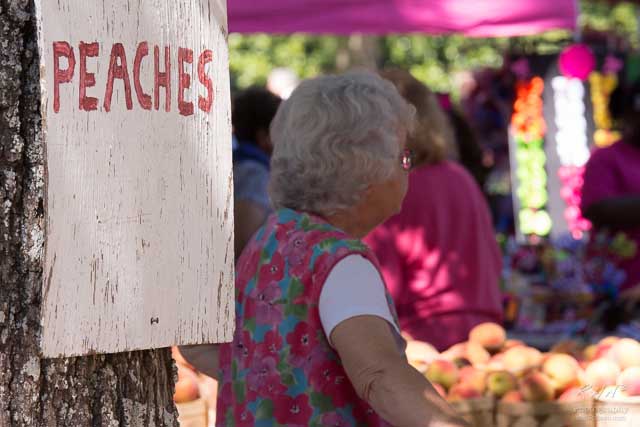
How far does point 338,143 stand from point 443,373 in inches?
41.5

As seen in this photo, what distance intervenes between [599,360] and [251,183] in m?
1.58

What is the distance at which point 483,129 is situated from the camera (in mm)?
6688

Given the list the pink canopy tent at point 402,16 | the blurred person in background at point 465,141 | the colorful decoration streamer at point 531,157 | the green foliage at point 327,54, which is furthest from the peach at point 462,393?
the green foliage at point 327,54

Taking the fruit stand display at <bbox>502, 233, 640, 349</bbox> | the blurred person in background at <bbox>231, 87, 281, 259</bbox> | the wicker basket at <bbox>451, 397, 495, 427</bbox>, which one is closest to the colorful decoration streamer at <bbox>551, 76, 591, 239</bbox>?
the fruit stand display at <bbox>502, 233, 640, 349</bbox>

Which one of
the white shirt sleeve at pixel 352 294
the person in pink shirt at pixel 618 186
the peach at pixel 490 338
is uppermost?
the person in pink shirt at pixel 618 186

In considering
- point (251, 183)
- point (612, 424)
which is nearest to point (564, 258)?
point (251, 183)

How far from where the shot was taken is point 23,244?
4.54 ft

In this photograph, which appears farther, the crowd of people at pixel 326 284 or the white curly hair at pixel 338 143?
the white curly hair at pixel 338 143

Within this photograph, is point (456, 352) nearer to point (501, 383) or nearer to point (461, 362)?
point (461, 362)

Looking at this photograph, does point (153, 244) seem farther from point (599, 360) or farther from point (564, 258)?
point (564, 258)

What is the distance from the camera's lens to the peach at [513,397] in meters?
2.76

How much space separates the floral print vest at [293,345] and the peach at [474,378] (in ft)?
3.01

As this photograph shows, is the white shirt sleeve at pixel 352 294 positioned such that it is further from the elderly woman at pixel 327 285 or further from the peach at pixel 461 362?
the peach at pixel 461 362

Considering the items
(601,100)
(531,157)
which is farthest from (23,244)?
(601,100)
